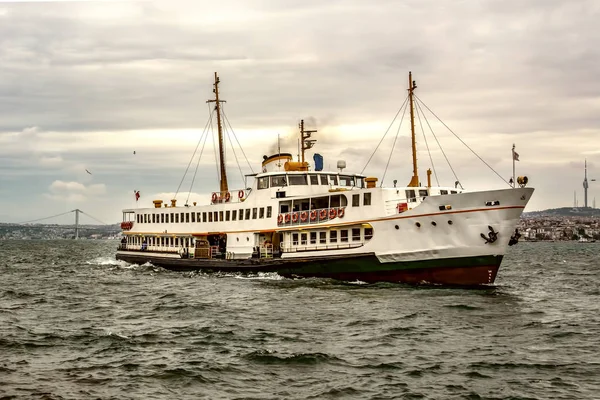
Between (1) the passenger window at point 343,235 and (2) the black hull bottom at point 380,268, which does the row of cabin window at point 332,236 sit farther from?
(2) the black hull bottom at point 380,268

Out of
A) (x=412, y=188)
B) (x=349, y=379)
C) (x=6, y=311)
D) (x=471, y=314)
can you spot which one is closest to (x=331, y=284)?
(x=412, y=188)

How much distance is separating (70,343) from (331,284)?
15.7 metres

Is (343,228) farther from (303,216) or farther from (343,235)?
(303,216)

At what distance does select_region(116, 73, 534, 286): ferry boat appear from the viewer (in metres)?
29.8

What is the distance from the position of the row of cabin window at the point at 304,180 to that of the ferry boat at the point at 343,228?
6 centimetres

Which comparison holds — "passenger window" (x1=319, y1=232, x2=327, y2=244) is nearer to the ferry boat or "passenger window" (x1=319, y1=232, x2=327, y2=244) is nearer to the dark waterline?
the ferry boat

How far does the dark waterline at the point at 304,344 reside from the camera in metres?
15.1

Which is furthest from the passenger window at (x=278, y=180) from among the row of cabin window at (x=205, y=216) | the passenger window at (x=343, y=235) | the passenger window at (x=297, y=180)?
the passenger window at (x=343, y=235)

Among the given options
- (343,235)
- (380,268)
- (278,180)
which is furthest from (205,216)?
(380,268)

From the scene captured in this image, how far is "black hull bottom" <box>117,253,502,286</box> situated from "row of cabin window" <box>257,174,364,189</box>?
5.05 metres

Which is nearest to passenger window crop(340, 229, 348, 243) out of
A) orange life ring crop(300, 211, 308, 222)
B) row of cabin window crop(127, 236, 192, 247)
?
orange life ring crop(300, 211, 308, 222)

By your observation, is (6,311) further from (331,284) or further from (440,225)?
(440,225)

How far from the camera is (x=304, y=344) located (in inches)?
754

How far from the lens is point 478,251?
2998 cm
